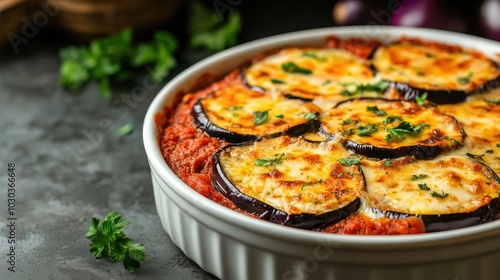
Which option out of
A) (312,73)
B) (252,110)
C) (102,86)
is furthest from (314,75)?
(102,86)

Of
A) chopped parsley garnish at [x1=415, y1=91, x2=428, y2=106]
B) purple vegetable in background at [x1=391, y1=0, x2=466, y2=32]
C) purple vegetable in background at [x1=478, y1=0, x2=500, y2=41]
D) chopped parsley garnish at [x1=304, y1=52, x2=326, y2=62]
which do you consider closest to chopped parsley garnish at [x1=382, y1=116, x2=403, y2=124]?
chopped parsley garnish at [x1=415, y1=91, x2=428, y2=106]

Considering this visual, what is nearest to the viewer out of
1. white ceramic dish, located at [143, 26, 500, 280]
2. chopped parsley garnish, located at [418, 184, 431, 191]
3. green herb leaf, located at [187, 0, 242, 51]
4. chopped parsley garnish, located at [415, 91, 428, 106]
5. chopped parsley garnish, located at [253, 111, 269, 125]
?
white ceramic dish, located at [143, 26, 500, 280]

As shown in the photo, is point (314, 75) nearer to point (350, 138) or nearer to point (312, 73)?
point (312, 73)

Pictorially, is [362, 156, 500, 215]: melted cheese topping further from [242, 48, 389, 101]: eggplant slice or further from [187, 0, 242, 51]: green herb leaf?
[187, 0, 242, 51]: green herb leaf

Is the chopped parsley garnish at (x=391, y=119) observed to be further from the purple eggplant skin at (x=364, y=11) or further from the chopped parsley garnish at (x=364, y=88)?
the purple eggplant skin at (x=364, y=11)

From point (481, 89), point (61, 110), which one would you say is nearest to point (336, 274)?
point (481, 89)

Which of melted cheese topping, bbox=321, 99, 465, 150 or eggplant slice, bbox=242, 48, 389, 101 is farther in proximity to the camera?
eggplant slice, bbox=242, 48, 389, 101
